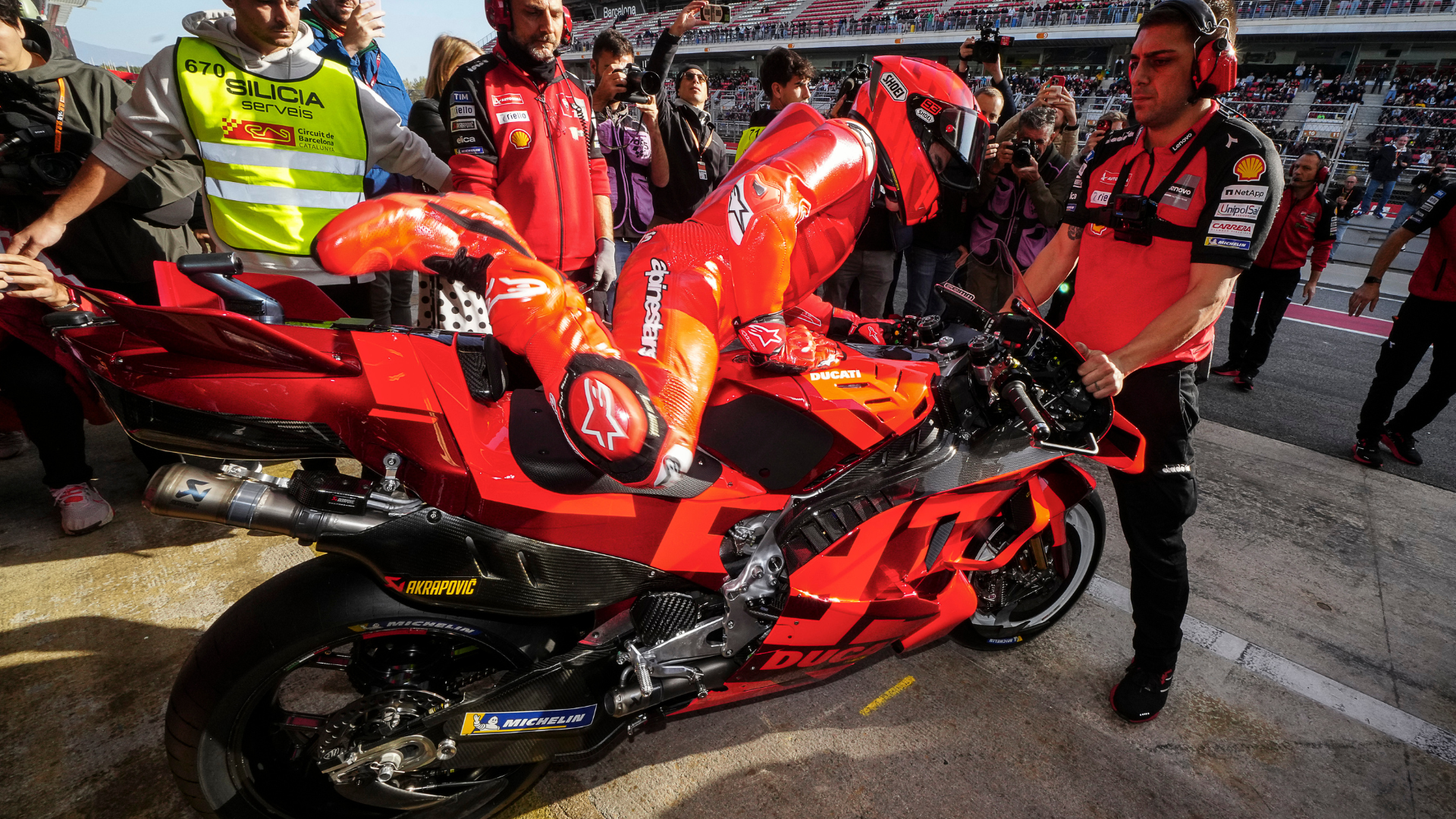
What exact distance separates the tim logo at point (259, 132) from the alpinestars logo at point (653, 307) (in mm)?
1777

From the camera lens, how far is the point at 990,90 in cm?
489

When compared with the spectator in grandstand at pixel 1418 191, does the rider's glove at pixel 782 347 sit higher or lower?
higher

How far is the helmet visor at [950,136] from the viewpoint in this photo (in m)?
1.80

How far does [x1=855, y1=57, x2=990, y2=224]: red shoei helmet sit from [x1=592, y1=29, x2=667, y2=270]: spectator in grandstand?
7.20 ft

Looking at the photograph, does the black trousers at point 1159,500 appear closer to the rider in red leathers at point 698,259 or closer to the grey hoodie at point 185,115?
the rider in red leathers at point 698,259

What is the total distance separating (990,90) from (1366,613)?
3856mm

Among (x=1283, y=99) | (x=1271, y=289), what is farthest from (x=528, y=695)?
(x=1283, y=99)

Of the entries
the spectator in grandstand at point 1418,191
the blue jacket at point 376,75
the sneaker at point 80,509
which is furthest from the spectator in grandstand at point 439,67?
the spectator in grandstand at point 1418,191

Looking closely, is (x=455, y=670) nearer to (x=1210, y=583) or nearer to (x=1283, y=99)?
(x=1210, y=583)

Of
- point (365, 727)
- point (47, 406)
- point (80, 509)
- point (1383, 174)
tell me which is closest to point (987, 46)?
point (365, 727)

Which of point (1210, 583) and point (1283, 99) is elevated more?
point (1283, 99)

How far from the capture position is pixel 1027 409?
5.37 ft

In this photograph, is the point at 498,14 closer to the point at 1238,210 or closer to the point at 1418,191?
the point at 1238,210

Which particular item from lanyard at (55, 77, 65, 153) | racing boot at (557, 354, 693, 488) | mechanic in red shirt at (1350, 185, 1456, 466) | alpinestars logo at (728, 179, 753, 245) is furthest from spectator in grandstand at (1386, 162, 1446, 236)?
lanyard at (55, 77, 65, 153)
